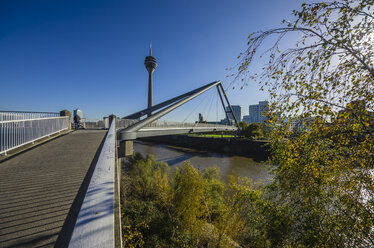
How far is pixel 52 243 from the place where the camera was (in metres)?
1.57

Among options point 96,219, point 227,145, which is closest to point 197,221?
point 96,219

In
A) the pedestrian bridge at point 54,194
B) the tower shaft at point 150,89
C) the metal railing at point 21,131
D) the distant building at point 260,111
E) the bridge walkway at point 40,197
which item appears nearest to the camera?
the pedestrian bridge at point 54,194

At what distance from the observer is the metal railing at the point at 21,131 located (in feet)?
13.7

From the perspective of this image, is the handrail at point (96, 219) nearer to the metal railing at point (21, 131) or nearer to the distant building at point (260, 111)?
Answer: the distant building at point (260, 111)

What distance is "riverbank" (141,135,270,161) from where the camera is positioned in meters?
24.6

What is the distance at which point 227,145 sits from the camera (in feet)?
97.4

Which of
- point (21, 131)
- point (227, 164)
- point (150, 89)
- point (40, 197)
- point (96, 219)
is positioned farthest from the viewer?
point (150, 89)

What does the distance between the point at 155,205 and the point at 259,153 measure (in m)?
21.7

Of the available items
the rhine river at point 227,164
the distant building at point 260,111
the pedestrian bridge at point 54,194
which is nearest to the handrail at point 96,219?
the pedestrian bridge at point 54,194

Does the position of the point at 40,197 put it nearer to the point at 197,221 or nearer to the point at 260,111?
the point at 260,111

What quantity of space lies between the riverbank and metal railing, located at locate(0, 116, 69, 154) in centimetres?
2280

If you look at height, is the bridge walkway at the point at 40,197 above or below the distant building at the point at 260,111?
below

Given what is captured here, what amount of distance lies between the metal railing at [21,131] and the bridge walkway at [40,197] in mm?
721

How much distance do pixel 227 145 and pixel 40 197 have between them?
2941cm
